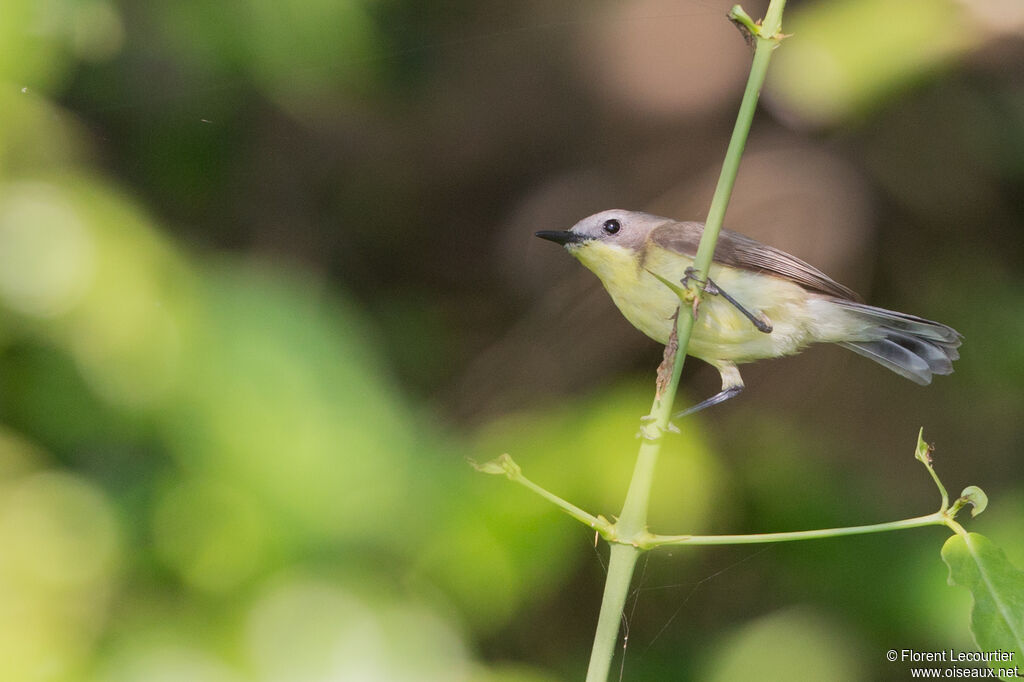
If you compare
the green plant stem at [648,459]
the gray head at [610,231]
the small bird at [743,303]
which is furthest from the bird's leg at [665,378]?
the gray head at [610,231]

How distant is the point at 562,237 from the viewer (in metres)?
1.00

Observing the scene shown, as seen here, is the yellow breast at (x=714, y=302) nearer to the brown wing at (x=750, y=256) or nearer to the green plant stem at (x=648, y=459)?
the brown wing at (x=750, y=256)

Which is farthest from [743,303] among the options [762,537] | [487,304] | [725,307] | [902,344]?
[487,304]

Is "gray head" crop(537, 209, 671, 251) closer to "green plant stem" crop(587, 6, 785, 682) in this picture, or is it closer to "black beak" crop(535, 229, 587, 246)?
"black beak" crop(535, 229, 587, 246)

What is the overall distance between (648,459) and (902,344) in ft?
1.68

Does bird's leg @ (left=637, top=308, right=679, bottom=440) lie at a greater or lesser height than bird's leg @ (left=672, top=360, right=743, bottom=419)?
lesser

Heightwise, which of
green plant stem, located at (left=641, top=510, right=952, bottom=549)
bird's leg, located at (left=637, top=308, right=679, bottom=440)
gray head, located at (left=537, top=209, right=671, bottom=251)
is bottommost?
green plant stem, located at (left=641, top=510, right=952, bottom=549)

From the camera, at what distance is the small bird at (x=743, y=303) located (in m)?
0.95

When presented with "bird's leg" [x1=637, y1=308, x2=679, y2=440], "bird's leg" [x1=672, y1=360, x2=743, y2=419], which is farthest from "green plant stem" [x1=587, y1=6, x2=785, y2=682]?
"bird's leg" [x1=672, y1=360, x2=743, y2=419]

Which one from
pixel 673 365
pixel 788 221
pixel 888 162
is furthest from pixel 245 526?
pixel 888 162

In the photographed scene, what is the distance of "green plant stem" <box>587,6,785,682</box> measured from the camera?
22.9 inches

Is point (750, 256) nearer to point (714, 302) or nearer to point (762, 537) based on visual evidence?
point (714, 302)

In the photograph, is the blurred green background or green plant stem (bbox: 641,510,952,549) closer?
green plant stem (bbox: 641,510,952,549)

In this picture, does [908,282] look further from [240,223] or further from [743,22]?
[743,22]
